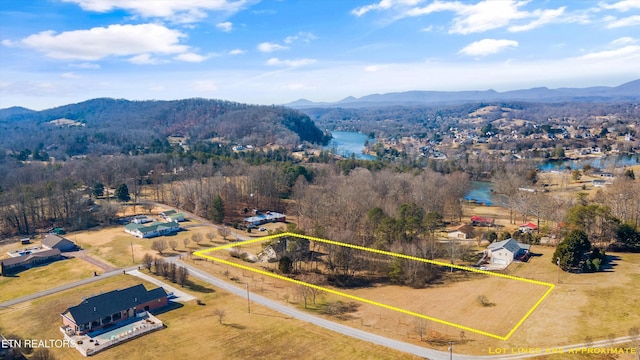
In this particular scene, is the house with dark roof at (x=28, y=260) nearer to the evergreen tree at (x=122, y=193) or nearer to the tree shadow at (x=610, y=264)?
the evergreen tree at (x=122, y=193)

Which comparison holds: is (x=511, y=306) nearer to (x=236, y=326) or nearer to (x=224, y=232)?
(x=236, y=326)

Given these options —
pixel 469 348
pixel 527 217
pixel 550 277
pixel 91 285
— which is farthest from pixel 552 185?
pixel 91 285

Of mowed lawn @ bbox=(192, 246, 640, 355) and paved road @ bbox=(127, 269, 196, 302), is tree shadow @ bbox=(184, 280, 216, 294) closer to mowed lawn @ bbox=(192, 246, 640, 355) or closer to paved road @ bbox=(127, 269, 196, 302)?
paved road @ bbox=(127, 269, 196, 302)

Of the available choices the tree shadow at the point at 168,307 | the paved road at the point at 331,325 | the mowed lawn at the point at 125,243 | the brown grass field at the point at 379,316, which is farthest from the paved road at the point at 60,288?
the tree shadow at the point at 168,307

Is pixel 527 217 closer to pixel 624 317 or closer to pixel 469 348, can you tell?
pixel 624 317

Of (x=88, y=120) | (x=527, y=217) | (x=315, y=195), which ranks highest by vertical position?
(x=88, y=120)

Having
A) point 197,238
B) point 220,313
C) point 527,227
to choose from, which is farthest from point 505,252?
point 197,238
